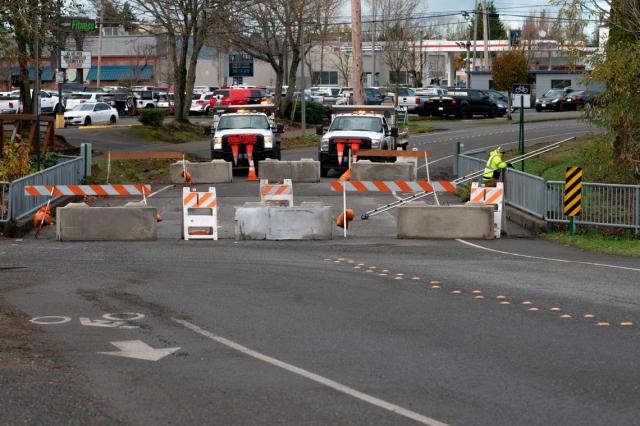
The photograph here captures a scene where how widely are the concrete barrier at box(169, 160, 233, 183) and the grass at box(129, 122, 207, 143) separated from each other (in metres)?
15.1

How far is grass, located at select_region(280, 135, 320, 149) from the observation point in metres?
51.5

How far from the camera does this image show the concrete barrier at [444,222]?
21500 millimetres

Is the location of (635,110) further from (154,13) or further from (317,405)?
(154,13)

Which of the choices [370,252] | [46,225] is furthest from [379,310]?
[46,225]

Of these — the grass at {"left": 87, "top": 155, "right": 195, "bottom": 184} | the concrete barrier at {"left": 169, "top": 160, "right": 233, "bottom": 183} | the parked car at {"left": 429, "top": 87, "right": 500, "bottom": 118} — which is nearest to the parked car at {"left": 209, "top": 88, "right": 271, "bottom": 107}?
the parked car at {"left": 429, "top": 87, "right": 500, "bottom": 118}

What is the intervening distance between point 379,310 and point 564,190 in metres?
10.3

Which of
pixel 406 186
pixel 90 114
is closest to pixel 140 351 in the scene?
pixel 406 186

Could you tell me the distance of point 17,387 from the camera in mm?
9008

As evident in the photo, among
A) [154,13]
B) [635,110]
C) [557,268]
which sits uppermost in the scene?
[154,13]

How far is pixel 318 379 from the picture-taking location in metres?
9.40

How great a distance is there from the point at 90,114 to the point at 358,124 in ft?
92.9

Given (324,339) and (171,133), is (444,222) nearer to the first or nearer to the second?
(324,339)

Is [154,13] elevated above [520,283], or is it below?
above

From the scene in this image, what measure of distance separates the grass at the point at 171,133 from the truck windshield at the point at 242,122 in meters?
12.0
